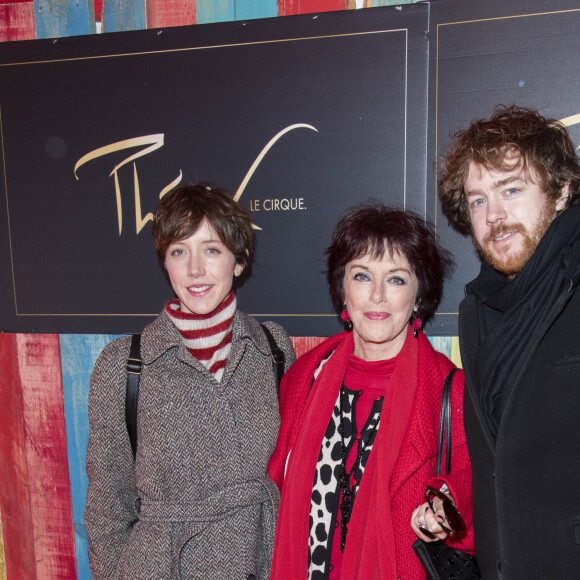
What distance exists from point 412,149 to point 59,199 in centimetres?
148

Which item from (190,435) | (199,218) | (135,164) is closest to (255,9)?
(135,164)

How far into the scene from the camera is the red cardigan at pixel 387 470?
1361mm

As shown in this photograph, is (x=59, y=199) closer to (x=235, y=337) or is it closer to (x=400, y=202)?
(x=235, y=337)

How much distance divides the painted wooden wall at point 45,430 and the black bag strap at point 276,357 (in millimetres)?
284

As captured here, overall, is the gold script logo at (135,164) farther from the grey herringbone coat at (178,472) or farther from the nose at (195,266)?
the grey herringbone coat at (178,472)

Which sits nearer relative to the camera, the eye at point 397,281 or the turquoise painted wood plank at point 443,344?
the eye at point 397,281

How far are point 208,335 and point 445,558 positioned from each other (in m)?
0.94

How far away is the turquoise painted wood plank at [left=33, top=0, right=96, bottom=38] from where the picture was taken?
1964 mm

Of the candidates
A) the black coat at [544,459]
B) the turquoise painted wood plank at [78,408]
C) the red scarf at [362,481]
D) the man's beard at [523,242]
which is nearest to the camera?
the black coat at [544,459]

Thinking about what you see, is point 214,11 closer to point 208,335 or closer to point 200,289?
point 200,289

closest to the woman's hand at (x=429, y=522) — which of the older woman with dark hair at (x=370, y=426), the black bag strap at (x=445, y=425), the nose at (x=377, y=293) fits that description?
the older woman with dark hair at (x=370, y=426)

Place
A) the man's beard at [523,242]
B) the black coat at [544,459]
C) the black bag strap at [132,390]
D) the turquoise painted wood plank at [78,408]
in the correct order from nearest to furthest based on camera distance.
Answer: the black coat at [544,459] < the man's beard at [523,242] < the black bag strap at [132,390] < the turquoise painted wood plank at [78,408]

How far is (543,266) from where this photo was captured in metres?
1.18

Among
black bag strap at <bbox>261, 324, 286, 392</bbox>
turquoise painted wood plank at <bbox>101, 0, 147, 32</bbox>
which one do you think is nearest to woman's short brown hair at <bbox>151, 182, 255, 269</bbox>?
black bag strap at <bbox>261, 324, 286, 392</bbox>
